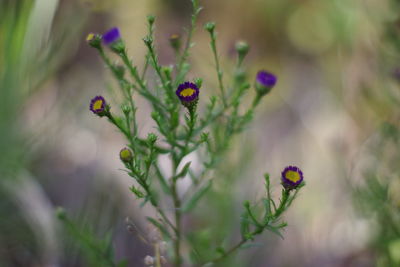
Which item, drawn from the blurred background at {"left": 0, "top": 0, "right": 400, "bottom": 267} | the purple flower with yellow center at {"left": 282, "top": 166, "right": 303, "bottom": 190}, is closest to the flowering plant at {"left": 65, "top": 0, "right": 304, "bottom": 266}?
the purple flower with yellow center at {"left": 282, "top": 166, "right": 303, "bottom": 190}

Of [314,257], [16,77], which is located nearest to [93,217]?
[16,77]

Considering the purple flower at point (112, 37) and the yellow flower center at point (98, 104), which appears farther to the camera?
the purple flower at point (112, 37)

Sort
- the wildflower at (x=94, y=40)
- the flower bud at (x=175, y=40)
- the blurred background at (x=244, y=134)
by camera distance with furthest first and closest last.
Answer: the blurred background at (x=244, y=134)
the flower bud at (x=175, y=40)
the wildflower at (x=94, y=40)

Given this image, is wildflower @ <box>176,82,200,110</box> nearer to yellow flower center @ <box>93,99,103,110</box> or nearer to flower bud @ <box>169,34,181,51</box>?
yellow flower center @ <box>93,99,103,110</box>

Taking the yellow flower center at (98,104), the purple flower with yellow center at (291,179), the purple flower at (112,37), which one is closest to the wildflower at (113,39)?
the purple flower at (112,37)

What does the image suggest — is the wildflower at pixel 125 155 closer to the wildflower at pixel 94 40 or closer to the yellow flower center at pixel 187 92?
the yellow flower center at pixel 187 92
